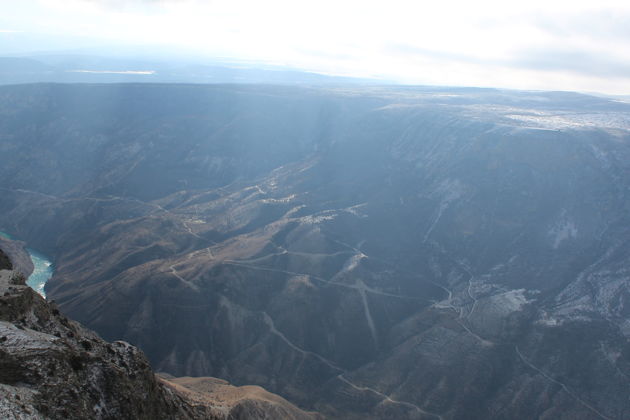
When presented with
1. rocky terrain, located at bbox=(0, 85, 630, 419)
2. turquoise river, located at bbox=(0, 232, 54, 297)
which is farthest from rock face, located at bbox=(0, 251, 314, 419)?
turquoise river, located at bbox=(0, 232, 54, 297)

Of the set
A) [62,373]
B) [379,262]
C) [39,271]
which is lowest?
[39,271]

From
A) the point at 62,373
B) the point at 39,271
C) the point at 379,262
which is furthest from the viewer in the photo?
the point at 39,271

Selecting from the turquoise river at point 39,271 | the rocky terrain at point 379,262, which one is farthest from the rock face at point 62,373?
the turquoise river at point 39,271

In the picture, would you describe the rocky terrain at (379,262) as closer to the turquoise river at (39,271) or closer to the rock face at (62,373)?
the turquoise river at (39,271)

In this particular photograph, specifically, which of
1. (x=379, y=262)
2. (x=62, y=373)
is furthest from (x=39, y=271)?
(x=62, y=373)

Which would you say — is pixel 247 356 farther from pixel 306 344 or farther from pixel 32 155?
pixel 32 155

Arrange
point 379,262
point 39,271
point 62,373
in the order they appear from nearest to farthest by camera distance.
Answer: point 62,373, point 379,262, point 39,271

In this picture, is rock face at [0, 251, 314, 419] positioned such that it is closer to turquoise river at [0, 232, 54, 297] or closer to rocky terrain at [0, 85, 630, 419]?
rocky terrain at [0, 85, 630, 419]

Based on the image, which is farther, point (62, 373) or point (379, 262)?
point (379, 262)

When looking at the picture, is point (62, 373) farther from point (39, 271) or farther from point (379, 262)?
point (39, 271)
